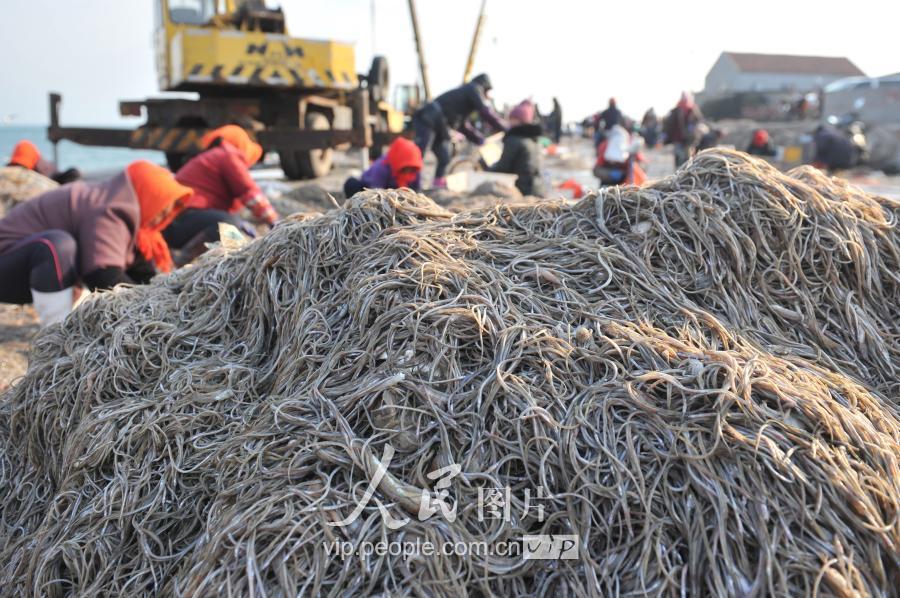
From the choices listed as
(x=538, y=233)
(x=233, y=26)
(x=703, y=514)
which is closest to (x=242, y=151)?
(x=538, y=233)

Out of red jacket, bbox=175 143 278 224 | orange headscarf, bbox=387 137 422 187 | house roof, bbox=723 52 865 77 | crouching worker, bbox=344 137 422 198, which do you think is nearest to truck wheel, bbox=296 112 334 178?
crouching worker, bbox=344 137 422 198

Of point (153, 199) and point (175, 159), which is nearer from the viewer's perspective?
point (153, 199)

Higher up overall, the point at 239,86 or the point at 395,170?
the point at 239,86

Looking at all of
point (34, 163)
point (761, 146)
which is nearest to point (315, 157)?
point (34, 163)

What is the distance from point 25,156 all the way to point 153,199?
483cm

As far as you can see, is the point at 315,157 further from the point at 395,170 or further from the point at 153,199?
the point at 153,199

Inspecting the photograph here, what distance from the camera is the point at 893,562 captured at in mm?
1391

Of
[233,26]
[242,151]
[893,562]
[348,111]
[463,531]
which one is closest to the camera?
[893,562]

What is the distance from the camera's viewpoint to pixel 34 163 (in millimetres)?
7469

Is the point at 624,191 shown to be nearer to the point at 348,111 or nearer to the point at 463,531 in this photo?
the point at 463,531

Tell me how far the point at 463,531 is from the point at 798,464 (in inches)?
30.6

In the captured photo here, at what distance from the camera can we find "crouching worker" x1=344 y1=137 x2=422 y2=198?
5.00m

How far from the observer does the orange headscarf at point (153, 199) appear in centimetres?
371

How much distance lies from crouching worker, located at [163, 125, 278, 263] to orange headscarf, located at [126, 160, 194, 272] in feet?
1.56
